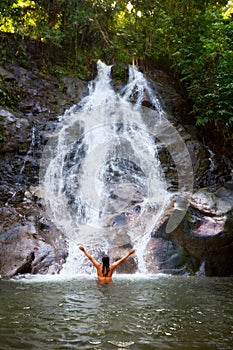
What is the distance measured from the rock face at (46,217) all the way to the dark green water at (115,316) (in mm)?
1712

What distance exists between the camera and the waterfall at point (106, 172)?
348 inches

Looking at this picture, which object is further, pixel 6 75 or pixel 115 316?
pixel 6 75

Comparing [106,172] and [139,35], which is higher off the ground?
[139,35]

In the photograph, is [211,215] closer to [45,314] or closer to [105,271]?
[105,271]

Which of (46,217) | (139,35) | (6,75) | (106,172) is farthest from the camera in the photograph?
(139,35)

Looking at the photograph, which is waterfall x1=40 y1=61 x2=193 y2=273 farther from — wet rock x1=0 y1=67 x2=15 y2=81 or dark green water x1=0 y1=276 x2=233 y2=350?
wet rock x1=0 y1=67 x2=15 y2=81

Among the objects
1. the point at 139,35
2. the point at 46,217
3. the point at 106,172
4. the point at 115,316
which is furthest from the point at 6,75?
the point at 115,316

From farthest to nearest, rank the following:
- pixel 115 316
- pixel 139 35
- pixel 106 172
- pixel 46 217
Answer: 1. pixel 139 35
2. pixel 106 172
3. pixel 46 217
4. pixel 115 316

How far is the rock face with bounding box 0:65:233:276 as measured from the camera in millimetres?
7855

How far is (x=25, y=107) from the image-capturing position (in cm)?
1358

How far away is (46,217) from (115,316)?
5856 millimetres

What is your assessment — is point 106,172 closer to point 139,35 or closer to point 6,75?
point 6,75

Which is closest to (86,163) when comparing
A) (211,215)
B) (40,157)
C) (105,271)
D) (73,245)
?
(40,157)

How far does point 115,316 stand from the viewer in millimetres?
3840
